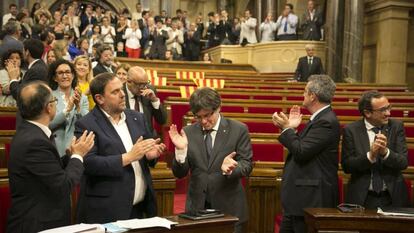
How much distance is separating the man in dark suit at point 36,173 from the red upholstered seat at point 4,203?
36cm

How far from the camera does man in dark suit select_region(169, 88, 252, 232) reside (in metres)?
2.69

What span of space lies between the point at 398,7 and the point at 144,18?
582cm

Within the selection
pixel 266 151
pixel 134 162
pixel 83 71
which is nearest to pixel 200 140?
pixel 134 162

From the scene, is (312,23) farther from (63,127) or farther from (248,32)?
(63,127)

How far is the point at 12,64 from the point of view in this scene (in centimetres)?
428

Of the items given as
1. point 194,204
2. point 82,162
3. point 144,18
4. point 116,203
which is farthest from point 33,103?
point 144,18

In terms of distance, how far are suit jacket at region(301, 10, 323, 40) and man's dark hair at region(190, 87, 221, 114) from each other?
1015 centimetres

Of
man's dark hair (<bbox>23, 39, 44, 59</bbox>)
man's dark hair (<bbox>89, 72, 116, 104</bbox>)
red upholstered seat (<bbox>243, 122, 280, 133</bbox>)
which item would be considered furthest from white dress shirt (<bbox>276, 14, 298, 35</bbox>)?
man's dark hair (<bbox>89, 72, 116, 104</bbox>)

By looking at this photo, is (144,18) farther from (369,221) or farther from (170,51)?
(369,221)

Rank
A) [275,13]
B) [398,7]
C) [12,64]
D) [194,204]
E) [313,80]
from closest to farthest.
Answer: [194,204] < [313,80] < [12,64] < [398,7] < [275,13]

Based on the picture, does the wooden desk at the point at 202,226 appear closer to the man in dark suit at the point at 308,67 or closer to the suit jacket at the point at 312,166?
the suit jacket at the point at 312,166

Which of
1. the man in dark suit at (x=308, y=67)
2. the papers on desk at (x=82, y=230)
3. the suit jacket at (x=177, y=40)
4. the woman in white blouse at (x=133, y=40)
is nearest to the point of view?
the papers on desk at (x=82, y=230)

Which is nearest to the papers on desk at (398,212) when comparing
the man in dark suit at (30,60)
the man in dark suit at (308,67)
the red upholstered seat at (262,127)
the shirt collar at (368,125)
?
the shirt collar at (368,125)

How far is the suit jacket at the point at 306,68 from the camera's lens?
1013 cm
